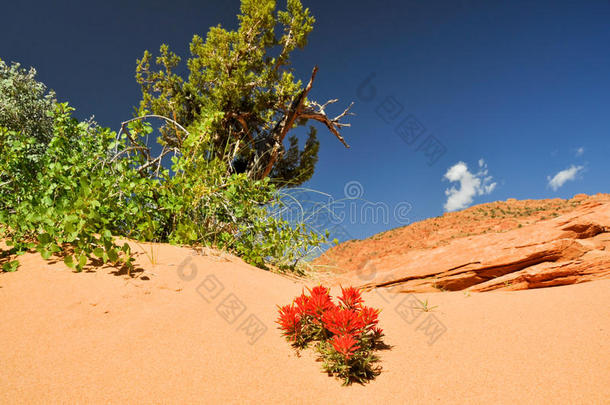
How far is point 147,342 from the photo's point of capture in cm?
184

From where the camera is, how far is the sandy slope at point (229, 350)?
150 centimetres

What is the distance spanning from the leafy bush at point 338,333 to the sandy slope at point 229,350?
0.08m

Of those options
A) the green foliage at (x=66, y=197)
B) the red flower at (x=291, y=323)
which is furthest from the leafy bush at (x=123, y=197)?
the red flower at (x=291, y=323)

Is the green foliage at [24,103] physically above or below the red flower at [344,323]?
above

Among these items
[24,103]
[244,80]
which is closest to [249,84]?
[244,80]

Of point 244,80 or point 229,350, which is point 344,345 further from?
point 244,80

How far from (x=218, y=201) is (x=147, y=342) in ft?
7.72

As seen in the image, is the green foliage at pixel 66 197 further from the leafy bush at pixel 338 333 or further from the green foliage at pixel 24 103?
the green foliage at pixel 24 103

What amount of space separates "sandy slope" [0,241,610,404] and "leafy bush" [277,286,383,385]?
76 millimetres

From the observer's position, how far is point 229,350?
1.86 meters

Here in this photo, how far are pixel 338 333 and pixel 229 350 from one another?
0.68m

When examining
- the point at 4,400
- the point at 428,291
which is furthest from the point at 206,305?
the point at 428,291

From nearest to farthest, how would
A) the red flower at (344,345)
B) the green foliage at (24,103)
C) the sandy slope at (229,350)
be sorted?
the sandy slope at (229,350), the red flower at (344,345), the green foliage at (24,103)

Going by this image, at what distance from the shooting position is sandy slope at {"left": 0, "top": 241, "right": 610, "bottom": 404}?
1.50 m
